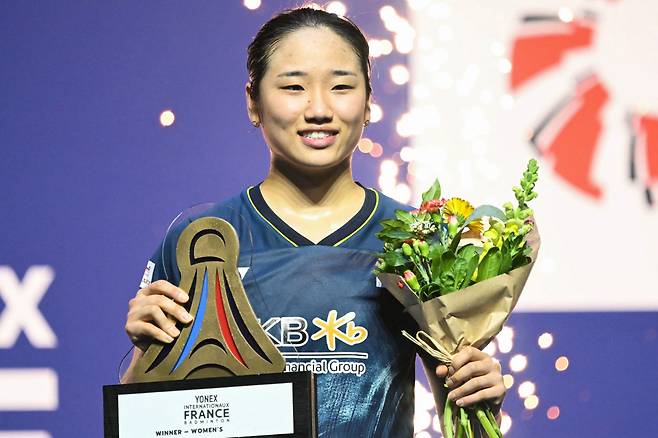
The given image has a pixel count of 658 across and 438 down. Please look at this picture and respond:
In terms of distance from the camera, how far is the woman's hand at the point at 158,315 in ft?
5.49

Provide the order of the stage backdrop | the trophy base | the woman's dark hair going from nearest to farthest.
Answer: the trophy base, the woman's dark hair, the stage backdrop

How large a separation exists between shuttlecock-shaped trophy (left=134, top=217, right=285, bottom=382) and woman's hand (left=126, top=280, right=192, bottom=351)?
0.5 inches

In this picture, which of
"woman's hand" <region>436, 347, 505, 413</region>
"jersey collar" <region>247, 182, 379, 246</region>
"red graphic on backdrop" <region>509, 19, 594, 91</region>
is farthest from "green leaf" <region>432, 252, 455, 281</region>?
"red graphic on backdrop" <region>509, 19, 594, 91</region>

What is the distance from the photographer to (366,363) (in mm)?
1794

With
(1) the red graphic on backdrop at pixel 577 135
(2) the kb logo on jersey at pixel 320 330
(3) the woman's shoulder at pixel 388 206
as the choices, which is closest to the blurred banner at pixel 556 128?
(1) the red graphic on backdrop at pixel 577 135

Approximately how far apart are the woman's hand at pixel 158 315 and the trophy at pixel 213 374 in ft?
0.04

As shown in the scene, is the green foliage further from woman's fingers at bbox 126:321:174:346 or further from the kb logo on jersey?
woman's fingers at bbox 126:321:174:346

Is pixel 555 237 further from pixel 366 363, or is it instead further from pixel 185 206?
pixel 366 363

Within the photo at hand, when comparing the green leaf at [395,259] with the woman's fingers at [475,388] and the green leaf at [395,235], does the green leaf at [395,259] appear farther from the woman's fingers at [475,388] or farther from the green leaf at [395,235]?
the woman's fingers at [475,388]

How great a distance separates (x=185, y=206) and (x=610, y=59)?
1.09 m

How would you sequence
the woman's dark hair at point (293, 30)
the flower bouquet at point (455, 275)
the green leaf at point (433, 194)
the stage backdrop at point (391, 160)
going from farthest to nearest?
1. the stage backdrop at point (391, 160)
2. the woman's dark hair at point (293, 30)
3. the green leaf at point (433, 194)
4. the flower bouquet at point (455, 275)

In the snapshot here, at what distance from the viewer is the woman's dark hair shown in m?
1.92

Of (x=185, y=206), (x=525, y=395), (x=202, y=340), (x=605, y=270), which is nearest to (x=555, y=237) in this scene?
(x=605, y=270)

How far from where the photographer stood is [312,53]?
188cm
